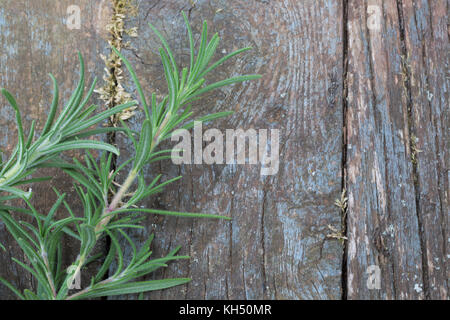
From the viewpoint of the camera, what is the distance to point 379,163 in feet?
5.35

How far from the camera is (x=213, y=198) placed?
5.27 feet

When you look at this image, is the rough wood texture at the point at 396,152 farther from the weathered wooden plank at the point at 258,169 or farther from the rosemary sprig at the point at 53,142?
the rosemary sprig at the point at 53,142

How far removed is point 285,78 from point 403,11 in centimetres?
49

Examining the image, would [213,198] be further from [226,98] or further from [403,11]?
[403,11]

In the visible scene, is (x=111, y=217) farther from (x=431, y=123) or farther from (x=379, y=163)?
(x=431, y=123)

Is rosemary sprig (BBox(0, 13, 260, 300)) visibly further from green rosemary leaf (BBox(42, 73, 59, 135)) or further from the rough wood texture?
the rough wood texture

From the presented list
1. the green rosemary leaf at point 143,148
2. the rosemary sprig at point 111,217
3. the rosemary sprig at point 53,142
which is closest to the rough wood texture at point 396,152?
the rosemary sprig at point 111,217

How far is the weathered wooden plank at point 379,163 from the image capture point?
1.54 metres

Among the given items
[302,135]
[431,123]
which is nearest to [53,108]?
[302,135]
